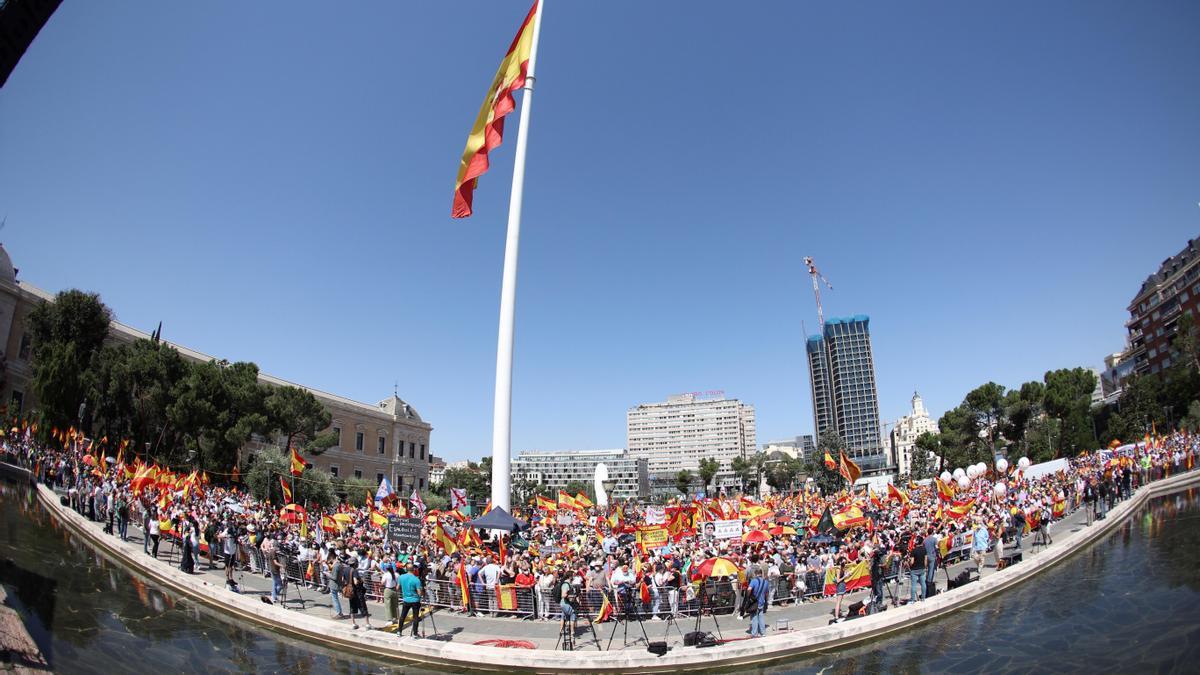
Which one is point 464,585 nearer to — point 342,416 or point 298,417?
point 298,417

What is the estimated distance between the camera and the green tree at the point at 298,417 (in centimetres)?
4922

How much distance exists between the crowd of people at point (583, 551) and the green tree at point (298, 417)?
18331 mm

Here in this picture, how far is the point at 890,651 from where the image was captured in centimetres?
1088

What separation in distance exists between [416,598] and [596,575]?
4.43 m

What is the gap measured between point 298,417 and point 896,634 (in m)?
52.9

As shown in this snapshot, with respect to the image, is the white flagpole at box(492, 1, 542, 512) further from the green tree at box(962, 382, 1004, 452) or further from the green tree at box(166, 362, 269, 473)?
the green tree at box(962, 382, 1004, 452)

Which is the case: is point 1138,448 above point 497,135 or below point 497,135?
below

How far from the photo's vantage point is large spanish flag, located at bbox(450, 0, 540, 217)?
22.8 metres

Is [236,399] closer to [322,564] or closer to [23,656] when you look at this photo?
[322,564]

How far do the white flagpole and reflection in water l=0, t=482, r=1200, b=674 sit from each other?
11.3 metres

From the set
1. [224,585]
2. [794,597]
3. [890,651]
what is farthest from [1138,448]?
[224,585]

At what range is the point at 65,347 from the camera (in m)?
38.4

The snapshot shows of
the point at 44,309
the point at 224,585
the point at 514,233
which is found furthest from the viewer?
the point at 44,309

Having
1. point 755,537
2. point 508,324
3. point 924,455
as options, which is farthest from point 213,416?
point 924,455
